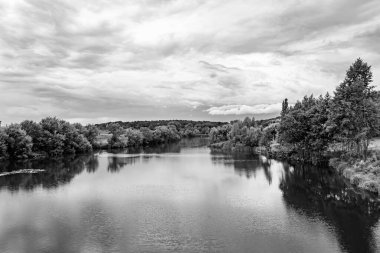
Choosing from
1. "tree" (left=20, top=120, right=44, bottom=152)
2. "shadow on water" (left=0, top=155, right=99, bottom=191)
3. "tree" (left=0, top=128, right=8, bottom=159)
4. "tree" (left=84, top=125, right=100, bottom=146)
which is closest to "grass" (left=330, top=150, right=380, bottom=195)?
"shadow on water" (left=0, top=155, right=99, bottom=191)

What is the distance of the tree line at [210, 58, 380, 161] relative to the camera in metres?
63.4

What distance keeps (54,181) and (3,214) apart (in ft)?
80.8

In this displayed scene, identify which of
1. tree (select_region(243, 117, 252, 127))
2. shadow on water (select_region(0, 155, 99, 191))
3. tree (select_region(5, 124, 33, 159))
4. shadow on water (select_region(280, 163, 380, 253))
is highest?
tree (select_region(243, 117, 252, 127))

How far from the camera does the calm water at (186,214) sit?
29984mm

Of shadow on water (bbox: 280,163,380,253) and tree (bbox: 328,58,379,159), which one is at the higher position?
tree (bbox: 328,58,379,159)

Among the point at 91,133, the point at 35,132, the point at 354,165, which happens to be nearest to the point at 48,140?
the point at 35,132

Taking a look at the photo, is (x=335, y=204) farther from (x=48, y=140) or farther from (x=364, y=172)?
(x=48, y=140)

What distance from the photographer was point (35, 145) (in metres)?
113

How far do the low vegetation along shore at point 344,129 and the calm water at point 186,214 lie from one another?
194 inches

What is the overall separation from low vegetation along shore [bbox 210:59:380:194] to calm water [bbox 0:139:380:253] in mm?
4926

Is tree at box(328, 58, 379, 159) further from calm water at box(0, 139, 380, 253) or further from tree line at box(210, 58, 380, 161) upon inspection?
calm water at box(0, 139, 380, 253)

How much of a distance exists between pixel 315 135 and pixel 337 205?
36.2 m

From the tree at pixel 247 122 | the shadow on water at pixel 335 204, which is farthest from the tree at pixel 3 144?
the tree at pixel 247 122

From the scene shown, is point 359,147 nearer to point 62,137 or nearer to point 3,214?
point 3,214
